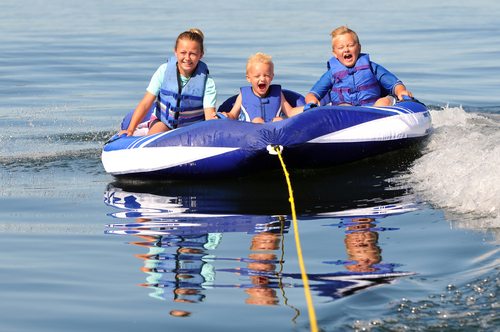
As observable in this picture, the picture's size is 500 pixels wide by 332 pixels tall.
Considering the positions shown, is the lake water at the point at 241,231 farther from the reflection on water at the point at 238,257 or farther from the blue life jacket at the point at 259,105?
the blue life jacket at the point at 259,105

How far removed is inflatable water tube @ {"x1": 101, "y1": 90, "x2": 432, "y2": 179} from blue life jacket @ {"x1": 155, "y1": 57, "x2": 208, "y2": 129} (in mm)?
453

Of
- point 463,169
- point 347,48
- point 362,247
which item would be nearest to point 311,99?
point 347,48

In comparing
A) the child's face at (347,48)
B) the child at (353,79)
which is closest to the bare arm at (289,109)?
the child at (353,79)

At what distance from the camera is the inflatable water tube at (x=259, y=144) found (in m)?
8.48

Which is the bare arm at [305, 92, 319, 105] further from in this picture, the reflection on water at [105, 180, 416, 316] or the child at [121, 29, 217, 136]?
the reflection on water at [105, 180, 416, 316]

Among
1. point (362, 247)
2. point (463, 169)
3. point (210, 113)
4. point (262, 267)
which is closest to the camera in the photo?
point (262, 267)

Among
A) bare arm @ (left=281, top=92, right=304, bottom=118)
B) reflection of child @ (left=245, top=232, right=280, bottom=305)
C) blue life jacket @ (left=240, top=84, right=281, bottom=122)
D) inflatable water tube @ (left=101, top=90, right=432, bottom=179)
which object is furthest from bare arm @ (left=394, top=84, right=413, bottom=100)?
reflection of child @ (left=245, top=232, right=280, bottom=305)

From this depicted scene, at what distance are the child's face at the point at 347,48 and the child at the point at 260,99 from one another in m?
0.85

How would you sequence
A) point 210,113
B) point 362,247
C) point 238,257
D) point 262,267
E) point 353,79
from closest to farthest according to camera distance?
1. point 262,267
2. point 238,257
3. point 362,247
4. point 210,113
5. point 353,79

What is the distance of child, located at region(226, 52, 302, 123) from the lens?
9211 mm

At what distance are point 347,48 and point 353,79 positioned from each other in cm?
28

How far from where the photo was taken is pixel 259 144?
27.6 feet

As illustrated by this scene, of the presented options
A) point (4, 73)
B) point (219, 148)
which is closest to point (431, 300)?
point (219, 148)

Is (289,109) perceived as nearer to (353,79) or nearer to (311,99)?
(311,99)
